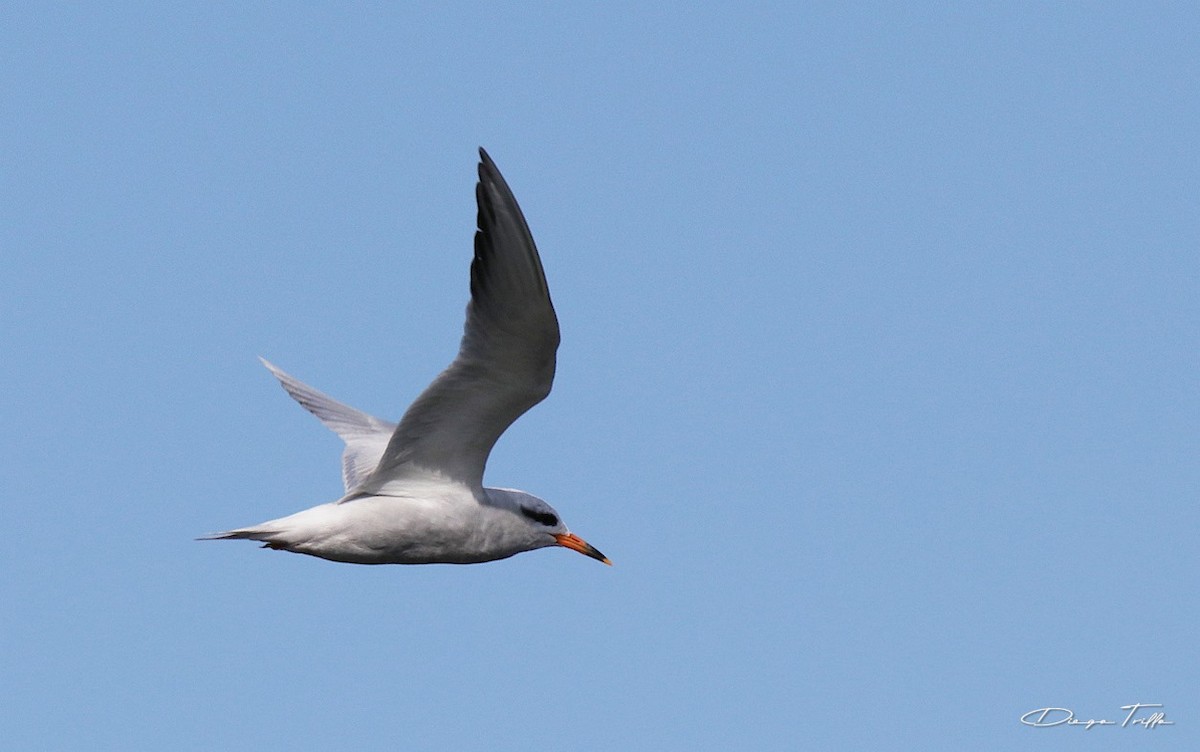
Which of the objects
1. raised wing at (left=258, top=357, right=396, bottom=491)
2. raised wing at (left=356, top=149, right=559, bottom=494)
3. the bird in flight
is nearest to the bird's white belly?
the bird in flight

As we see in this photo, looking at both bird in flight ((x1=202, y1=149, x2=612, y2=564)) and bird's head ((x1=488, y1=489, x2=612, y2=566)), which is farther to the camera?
bird's head ((x1=488, y1=489, x2=612, y2=566))

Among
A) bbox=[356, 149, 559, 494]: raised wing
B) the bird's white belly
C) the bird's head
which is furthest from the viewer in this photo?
the bird's head

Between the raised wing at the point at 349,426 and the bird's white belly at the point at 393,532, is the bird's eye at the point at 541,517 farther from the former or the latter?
the raised wing at the point at 349,426

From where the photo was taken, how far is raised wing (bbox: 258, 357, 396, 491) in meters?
13.5

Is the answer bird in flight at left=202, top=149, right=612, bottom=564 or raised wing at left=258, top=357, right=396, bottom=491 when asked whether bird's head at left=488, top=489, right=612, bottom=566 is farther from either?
raised wing at left=258, top=357, right=396, bottom=491

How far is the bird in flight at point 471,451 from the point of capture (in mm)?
10086

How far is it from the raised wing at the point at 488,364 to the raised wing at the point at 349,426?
147cm

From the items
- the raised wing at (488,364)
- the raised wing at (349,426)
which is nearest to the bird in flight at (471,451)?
the raised wing at (488,364)

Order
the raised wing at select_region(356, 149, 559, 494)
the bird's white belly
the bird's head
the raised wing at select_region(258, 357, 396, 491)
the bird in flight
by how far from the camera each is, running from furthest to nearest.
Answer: the raised wing at select_region(258, 357, 396, 491) < the bird's head < the bird's white belly < the bird in flight < the raised wing at select_region(356, 149, 559, 494)

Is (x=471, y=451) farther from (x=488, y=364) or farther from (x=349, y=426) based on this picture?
(x=349, y=426)

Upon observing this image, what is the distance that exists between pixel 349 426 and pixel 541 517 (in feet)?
9.63

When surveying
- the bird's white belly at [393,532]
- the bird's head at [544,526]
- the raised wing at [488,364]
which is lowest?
the bird's white belly at [393,532]

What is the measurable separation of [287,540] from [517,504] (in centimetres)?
198

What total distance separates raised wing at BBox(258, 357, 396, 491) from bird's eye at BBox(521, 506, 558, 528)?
158cm
